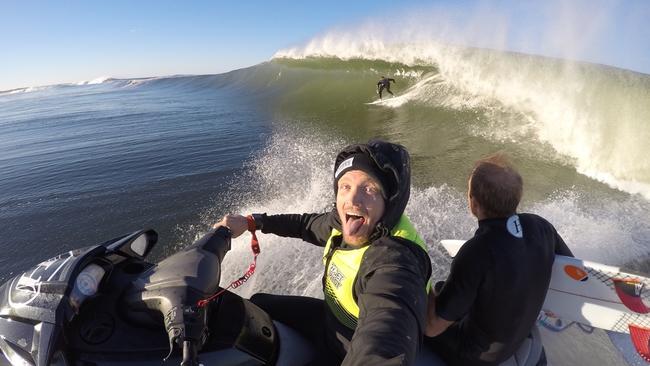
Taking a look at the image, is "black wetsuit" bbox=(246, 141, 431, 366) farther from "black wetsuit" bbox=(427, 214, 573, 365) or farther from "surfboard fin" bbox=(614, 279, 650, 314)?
"surfboard fin" bbox=(614, 279, 650, 314)

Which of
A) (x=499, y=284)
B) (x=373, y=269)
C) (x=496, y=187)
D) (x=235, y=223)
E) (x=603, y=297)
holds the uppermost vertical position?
(x=496, y=187)

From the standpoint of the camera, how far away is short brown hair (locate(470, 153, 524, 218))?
6.66ft

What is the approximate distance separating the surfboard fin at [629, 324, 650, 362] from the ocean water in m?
0.24

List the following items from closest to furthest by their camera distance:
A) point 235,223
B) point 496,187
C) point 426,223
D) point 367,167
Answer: point 367,167 < point 496,187 < point 235,223 < point 426,223

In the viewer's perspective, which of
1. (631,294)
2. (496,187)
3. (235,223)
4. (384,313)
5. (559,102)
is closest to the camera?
(384,313)

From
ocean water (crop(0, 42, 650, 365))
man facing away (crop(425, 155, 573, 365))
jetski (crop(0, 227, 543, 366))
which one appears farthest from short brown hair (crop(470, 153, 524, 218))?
ocean water (crop(0, 42, 650, 365))

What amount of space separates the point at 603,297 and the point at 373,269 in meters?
2.32

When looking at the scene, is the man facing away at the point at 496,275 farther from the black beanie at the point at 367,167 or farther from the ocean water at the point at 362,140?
the ocean water at the point at 362,140

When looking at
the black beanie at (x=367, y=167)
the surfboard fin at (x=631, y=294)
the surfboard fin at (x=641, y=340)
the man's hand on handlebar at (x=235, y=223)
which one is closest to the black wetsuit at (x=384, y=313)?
the black beanie at (x=367, y=167)

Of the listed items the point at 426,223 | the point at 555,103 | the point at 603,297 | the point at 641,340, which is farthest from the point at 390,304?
the point at 555,103

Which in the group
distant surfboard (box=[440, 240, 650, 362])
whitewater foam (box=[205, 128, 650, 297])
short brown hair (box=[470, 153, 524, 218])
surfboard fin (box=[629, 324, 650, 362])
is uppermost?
short brown hair (box=[470, 153, 524, 218])

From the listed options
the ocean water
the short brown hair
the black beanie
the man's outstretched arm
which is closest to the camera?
the man's outstretched arm

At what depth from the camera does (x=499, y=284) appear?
1.91 m

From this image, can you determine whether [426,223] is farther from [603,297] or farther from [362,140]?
[362,140]
